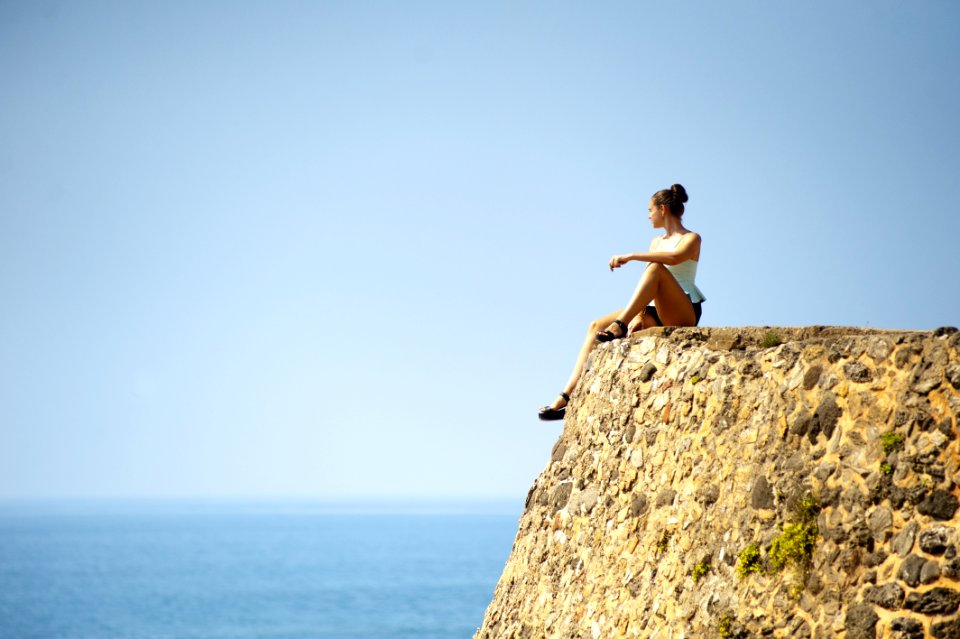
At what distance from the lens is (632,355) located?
477 inches

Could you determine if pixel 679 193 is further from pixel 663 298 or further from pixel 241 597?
pixel 241 597

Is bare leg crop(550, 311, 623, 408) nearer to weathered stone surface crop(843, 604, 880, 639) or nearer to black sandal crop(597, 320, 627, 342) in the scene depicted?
black sandal crop(597, 320, 627, 342)

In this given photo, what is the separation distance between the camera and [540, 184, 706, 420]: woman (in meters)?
12.2

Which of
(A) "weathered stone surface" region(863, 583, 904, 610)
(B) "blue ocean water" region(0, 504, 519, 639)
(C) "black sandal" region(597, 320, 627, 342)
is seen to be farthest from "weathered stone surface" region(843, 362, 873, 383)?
(B) "blue ocean water" region(0, 504, 519, 639)

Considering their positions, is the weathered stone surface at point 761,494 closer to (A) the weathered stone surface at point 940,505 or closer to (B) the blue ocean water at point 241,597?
(A) the weathered stone surface at point 940,505

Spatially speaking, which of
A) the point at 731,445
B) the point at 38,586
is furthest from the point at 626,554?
the point at 38,586

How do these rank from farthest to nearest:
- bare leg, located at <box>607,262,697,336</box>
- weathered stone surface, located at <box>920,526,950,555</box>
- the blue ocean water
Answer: the blue ocean water < bare leg, located at <box>607,262,697,336</box> < weathered stone surface, located at <box>920,526,950,555</box>

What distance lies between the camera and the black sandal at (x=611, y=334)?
1248 centimetres

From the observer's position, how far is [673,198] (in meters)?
12.7

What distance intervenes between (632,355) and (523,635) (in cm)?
332

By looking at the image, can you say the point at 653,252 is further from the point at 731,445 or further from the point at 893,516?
the point at 893,516

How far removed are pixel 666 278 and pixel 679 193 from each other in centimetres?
112

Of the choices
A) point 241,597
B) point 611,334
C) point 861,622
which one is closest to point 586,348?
point 611,334

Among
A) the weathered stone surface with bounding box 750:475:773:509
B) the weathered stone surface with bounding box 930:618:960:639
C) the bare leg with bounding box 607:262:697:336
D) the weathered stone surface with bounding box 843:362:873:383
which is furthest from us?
the bare leg with bounding box 607:262:697:336
